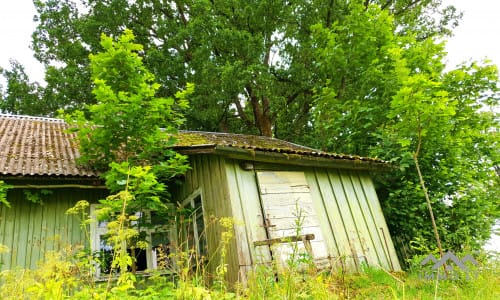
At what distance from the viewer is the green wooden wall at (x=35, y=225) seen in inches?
236

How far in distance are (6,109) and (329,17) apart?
16335mm

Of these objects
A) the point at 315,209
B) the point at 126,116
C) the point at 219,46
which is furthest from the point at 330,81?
the point at 126,116

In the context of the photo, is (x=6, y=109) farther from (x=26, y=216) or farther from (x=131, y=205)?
(x=131, y=205)

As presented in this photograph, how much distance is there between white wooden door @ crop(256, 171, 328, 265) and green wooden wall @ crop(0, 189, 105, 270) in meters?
3.81

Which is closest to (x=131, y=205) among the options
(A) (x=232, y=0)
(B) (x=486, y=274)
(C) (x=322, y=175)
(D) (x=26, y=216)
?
(D) (x=26, y=216)

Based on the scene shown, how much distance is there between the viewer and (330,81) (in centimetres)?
1101

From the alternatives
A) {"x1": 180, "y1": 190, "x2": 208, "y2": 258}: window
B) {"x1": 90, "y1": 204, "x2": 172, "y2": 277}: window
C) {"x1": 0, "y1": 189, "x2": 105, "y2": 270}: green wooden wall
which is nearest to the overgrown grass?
{"x1": 90, "y1": 204, "x2": 172, "y2": 277}: window

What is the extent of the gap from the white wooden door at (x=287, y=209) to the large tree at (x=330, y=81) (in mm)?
2405

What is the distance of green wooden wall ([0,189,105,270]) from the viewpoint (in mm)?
5984

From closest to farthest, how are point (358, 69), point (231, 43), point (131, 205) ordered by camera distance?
1. point (131, 205)
2. point (358, 69)
3. point (231, 43)

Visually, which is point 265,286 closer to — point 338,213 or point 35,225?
point 338,213

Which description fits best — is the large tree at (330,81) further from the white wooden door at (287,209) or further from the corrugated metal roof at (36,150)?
the corrugated metal roof at (36,150)

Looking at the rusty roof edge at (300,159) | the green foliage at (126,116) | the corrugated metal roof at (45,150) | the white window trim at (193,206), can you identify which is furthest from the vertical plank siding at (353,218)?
the green foliage at (126,116)

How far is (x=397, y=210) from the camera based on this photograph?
7.47 m
